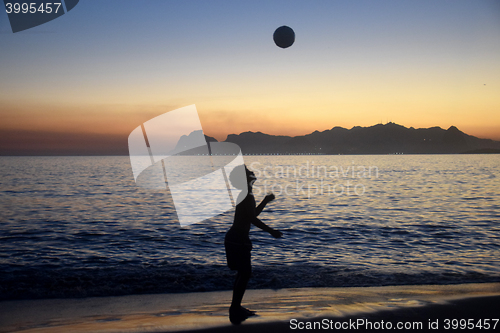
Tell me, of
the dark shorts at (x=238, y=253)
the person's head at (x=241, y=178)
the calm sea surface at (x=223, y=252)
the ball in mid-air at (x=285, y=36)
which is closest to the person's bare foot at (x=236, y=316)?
the dark shorts at (x=238, y=253)

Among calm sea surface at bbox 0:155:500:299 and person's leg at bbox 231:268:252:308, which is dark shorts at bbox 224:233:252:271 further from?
calm sea surface at bbox 0:155:500:299

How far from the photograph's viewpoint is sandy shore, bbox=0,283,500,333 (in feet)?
16.8

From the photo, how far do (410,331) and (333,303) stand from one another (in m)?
1.53

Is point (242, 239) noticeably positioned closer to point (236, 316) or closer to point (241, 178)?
point (241, 178)

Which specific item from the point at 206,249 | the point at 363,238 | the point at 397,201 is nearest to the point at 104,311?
the point at 206,249

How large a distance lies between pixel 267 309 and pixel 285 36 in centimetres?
800

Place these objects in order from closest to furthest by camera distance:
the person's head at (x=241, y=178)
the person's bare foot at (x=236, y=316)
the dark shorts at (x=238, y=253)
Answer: the dark shorts at (x=238, y=253), the person's head at (x=241, y=178), the person's bare foot at (x=236, y=316)

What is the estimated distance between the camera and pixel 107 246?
11.6 metres

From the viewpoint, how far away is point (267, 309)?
19.0ft

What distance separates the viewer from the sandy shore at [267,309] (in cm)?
511

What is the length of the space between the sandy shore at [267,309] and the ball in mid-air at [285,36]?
7279 millimetres

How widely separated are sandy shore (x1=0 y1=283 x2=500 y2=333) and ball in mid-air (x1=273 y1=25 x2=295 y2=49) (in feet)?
23.9

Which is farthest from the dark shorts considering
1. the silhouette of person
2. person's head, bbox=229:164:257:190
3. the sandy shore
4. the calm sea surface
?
the calm sea surface

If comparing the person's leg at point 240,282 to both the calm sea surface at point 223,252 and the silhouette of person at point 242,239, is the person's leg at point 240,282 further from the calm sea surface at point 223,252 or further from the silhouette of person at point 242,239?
the calm sea surface at point 223,252
